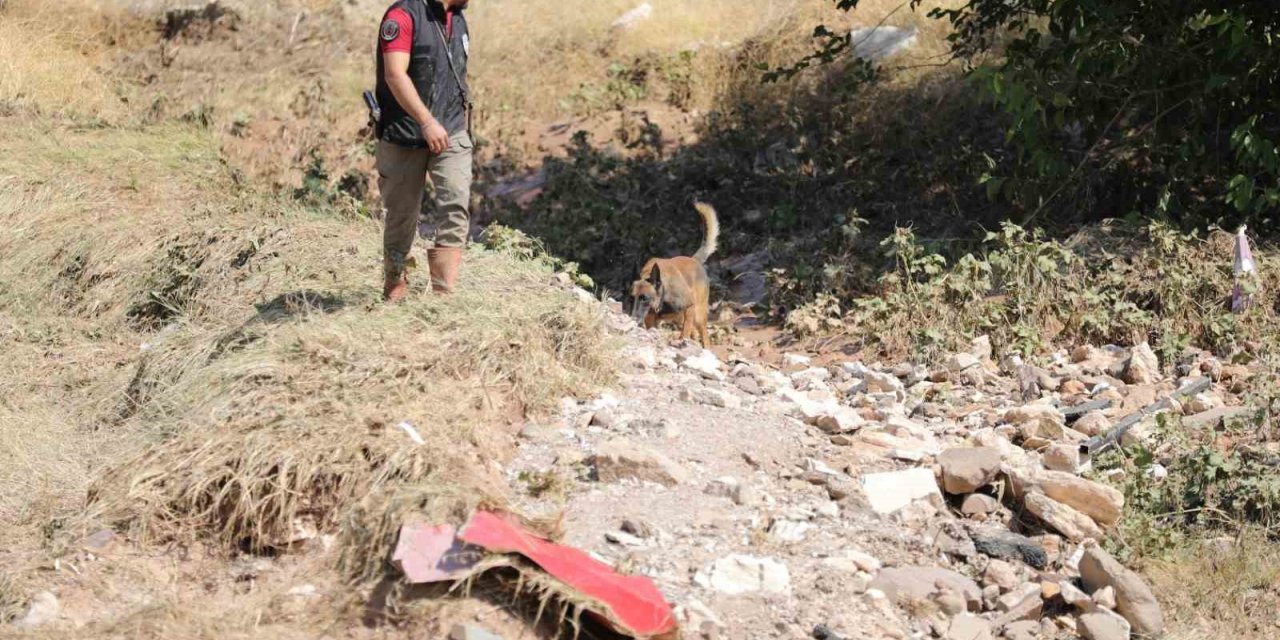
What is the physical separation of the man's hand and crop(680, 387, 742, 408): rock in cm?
157

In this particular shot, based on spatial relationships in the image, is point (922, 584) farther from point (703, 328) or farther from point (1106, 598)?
point (703, 328)

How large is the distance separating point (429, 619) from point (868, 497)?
2059 millimetres

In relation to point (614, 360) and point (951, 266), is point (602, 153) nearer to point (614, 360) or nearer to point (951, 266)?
point (951, 266)

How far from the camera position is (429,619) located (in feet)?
14.5

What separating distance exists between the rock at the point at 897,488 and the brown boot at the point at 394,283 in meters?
2.38

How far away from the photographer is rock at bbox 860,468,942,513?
5.72m

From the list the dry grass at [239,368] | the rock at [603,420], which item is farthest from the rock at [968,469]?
the dry grass at [239,368]

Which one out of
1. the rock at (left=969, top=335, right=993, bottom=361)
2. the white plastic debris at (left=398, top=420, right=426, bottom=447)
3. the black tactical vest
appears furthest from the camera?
the rock at (left=969, top=335, right=993, bottom=361)

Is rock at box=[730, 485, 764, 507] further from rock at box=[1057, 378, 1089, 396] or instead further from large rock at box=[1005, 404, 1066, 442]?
rock at box=[1057, 378, 1089, 396]

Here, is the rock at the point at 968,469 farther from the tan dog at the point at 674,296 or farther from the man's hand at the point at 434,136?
the tan dog at the point at 674,296

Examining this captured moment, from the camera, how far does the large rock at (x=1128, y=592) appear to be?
5238mm

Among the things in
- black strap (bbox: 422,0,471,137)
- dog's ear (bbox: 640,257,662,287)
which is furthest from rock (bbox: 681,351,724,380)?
black strap (bbox: 422,0,471,137)

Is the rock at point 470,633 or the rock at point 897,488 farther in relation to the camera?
the rock at point 897,488

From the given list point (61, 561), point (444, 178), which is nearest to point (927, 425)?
point (444, 178)
